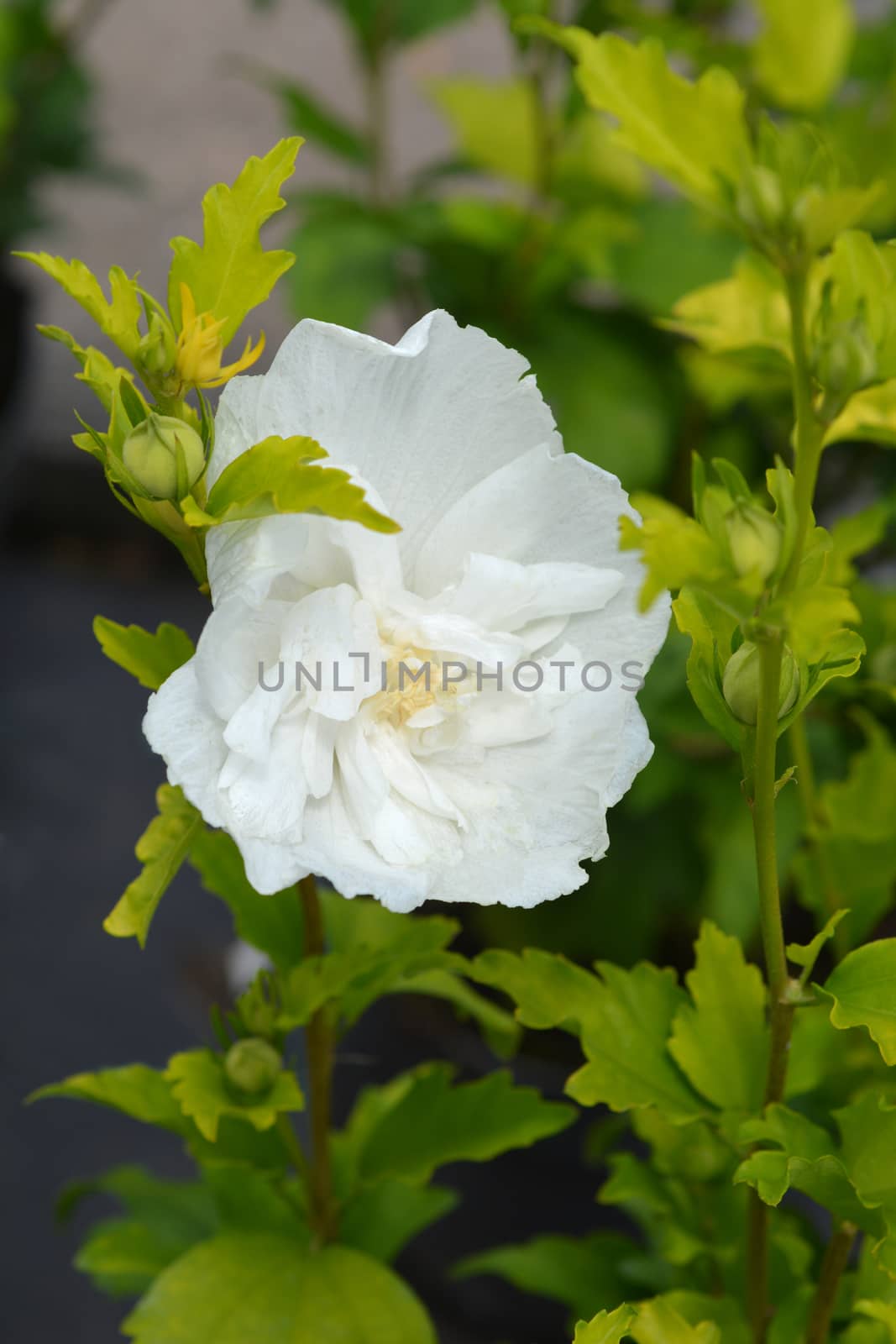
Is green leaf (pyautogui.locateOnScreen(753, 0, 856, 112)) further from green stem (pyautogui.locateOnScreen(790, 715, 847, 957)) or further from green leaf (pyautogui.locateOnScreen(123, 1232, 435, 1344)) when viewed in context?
green leaf (pyautogui.locateOnScreen(123, 1232, 435, 1344))

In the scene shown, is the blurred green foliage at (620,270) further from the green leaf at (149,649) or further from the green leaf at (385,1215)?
the green leaf at (149,649)

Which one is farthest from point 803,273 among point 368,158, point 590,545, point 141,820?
point 141,820

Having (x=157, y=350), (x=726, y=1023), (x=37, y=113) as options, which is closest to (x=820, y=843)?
(x=726, y=1023)

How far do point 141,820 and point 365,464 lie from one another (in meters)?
0.99

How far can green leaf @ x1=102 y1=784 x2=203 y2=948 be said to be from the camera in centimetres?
Result: 40

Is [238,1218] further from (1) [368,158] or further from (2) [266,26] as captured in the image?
(2) [266,26]

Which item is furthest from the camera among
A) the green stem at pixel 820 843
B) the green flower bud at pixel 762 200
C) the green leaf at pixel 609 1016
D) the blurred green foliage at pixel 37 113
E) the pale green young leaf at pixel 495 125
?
the blurred green foliage at pixel 37 113

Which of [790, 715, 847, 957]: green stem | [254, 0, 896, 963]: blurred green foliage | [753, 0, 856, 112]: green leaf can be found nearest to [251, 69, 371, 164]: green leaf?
[254, 0, 896, 963]: blurred green foliage

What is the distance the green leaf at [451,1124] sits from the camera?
524mm

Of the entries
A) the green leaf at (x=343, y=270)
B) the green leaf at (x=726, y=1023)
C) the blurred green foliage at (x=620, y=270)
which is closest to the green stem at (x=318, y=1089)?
the green leaf at (x=726, y=1023)

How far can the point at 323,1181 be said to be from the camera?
55 centimetres

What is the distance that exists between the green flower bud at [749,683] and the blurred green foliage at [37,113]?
3.67 feet

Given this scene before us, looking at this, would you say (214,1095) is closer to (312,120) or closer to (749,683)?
(749,683)

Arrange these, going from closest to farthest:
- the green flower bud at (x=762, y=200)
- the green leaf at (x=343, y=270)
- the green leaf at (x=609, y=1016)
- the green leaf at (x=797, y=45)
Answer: the green flower bud at (x=762, y=200)
the green leaf at (x=609, y=1016)
the green leaf at (x=797, y=45)
the green leaf at (x=343, y=270)
